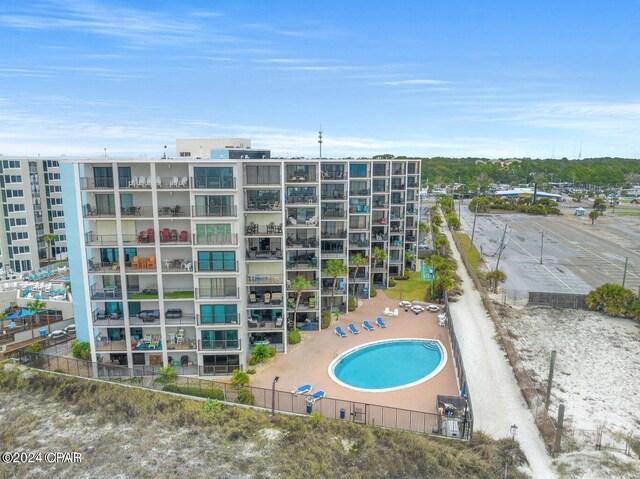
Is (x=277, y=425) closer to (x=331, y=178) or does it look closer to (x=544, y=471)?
(x=544, y=471)

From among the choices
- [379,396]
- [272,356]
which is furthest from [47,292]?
[379,396]

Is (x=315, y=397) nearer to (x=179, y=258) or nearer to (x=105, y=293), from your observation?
(x=179, y=258)

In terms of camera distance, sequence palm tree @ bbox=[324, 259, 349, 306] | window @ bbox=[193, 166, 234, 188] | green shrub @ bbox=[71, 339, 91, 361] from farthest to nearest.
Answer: palm tree @ bbox=[324, 259, 349, 306] < green shrub @ bbox=[71, 339, 91, 361] < window @ bbox=[193, 166, 234, 188]

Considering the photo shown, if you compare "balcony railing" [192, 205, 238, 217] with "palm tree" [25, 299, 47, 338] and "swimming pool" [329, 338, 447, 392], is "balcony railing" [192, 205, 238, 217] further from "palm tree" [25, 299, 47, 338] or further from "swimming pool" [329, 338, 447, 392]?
"palm tree" [25, 299, 47, 338]

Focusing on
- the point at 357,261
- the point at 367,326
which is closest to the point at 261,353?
the point at 367,326

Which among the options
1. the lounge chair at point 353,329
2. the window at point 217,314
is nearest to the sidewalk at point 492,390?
the lounge chair at point 353,329

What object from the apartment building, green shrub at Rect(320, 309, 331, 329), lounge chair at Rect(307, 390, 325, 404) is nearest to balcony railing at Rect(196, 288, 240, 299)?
lounge chair at Rect(307, 390, 325, 404)
